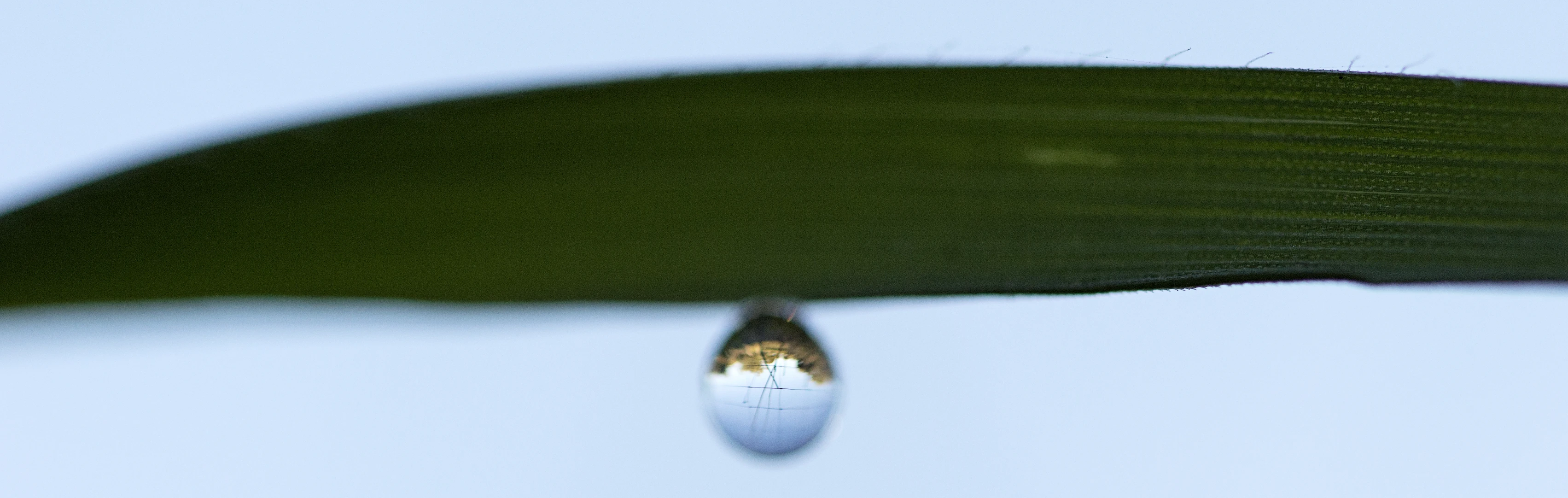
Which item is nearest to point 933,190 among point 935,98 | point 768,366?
point 935,98

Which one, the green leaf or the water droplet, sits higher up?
the water droplet

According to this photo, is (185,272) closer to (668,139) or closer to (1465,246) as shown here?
(668,139)

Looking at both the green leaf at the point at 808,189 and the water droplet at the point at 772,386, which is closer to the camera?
the green leaf at the point at 808,189

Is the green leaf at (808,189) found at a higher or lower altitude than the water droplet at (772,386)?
lower

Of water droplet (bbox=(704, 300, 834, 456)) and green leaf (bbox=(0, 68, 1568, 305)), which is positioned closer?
green leaf (bbox=(0, 68, 1568, 305))

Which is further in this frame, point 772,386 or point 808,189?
point 772,386
